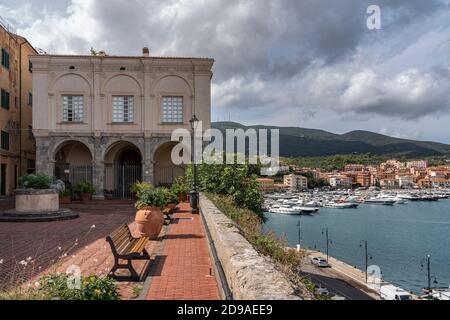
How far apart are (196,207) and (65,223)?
548cm

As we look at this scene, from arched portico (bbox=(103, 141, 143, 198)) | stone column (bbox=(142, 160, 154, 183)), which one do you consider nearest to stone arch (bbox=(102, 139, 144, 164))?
arched portico (bbox=(103, 141, 143, 198))

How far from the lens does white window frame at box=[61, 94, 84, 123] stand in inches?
1076

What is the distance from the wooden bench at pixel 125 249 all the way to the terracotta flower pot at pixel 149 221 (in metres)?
1.83

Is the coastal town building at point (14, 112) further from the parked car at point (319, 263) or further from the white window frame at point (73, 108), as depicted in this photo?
the parked car at point (319, 263)

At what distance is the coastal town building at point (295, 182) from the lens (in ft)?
562

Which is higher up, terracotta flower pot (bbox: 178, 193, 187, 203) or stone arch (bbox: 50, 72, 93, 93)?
stone arch (bbox: 50, 72, 93, 93)

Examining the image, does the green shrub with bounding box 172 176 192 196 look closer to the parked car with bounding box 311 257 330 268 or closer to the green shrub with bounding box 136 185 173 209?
the green shrub with bounding box 136 185 173 209

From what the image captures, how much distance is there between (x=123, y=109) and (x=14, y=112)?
26.3ft

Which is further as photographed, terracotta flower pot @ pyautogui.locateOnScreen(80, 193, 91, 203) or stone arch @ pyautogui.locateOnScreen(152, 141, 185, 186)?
stone arch @ pyautogui.locateOnScreen(152, 141, 185, 186)

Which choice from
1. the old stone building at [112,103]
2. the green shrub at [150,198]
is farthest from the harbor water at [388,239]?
the green shrub at [150,198]

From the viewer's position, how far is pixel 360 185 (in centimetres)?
19950

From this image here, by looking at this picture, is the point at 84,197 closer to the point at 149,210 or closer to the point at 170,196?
the point at 170,196

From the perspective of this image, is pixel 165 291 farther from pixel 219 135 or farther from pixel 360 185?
pixel 360 185

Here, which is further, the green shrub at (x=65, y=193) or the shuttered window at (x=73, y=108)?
the shuttered window at (x=73, y=108)
